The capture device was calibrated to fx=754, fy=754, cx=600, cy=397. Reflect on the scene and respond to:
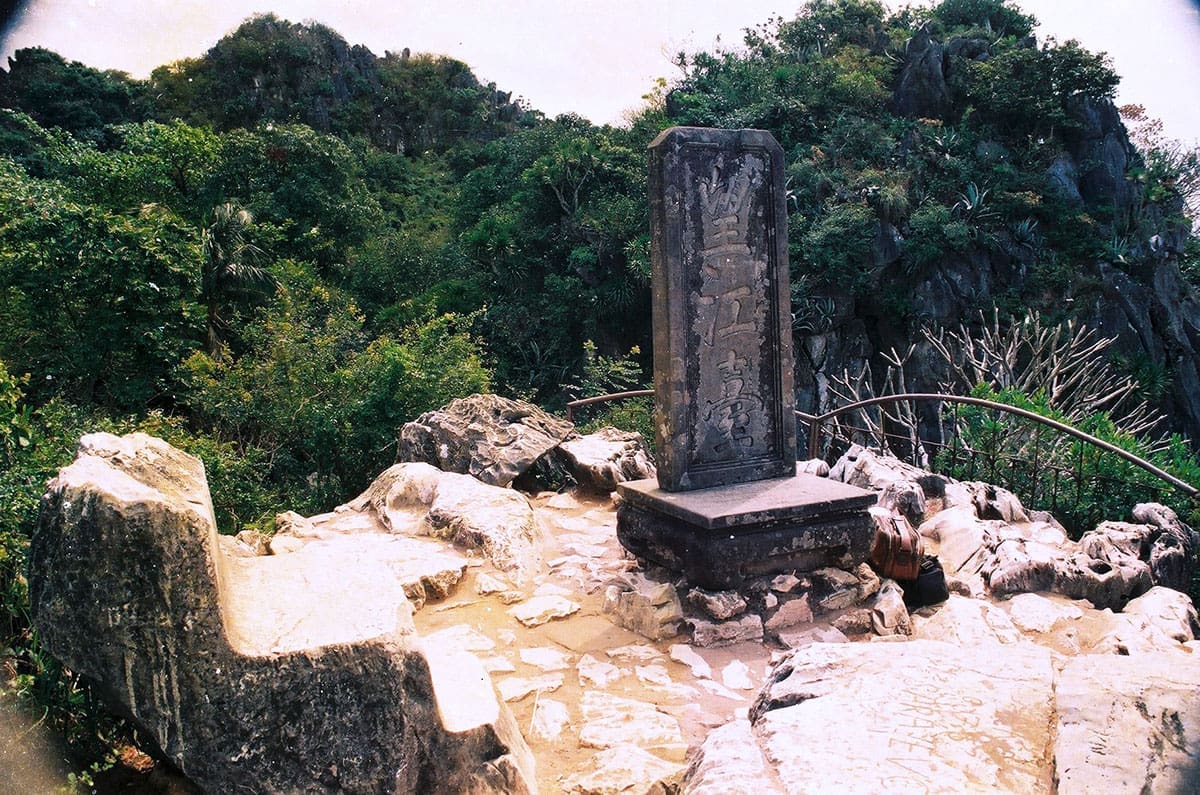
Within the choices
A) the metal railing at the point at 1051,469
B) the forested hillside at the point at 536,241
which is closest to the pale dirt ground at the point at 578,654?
the metal railing at the point at 1051,469

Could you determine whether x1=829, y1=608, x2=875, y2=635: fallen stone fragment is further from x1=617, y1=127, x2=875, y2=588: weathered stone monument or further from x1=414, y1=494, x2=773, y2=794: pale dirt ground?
x1=414, y1=494, x2=773, y2=794: pale dirt ground

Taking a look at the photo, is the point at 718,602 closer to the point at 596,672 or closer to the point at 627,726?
the point at 596,672

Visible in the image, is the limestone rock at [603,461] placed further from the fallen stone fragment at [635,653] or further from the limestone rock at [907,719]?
the limestone rock at [907,719]

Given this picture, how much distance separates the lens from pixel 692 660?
3582 mm

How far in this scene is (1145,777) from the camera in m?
1.79

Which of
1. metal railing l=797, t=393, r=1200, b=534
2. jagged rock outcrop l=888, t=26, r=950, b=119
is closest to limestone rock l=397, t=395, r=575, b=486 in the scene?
metal railing l=797, t=393, r=1200, b=534

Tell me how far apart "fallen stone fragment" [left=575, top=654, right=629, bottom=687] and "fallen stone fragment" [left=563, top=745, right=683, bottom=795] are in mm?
603

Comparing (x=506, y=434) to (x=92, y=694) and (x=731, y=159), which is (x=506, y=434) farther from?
(x=92, y=694)

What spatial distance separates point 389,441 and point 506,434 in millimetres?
2441

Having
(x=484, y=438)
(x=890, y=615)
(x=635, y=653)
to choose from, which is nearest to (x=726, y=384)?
(x=890, y=615)

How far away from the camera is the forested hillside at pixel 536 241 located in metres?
10.8

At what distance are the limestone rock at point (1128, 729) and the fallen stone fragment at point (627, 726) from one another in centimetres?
131

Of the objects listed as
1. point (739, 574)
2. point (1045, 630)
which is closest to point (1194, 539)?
point (1045, 630)

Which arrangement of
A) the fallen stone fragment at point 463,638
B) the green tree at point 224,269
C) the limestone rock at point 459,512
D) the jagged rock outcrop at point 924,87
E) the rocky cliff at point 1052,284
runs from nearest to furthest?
the fallen stone fragment at point 463,638
the limestone rock at point 459,512
the green tree at point 224,269
the rocky cliff at point 1052,284
the jagged rock outcrop at point 924,87
